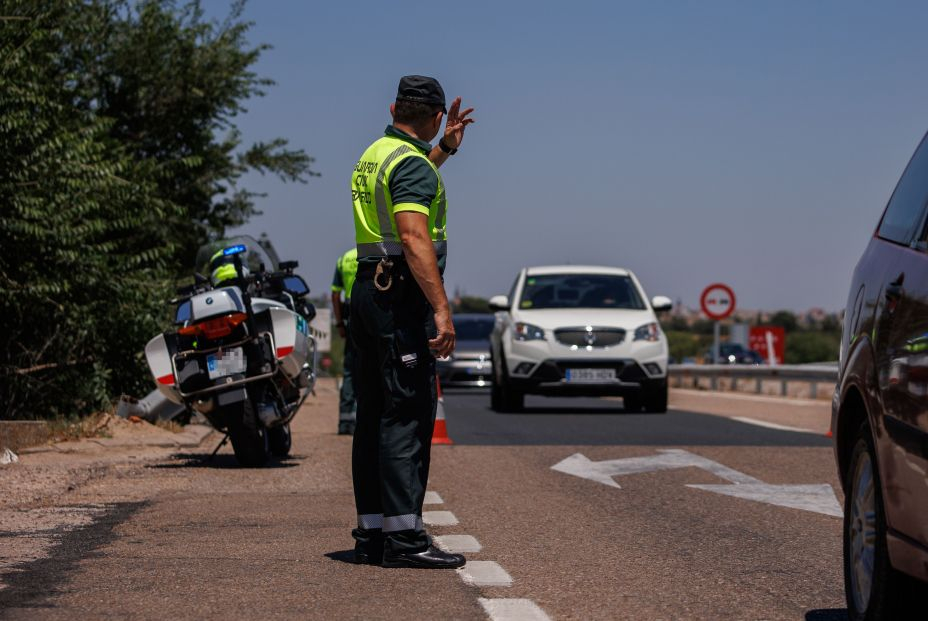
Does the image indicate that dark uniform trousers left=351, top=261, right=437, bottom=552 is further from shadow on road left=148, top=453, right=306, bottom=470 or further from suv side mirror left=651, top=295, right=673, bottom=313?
suv side mirror left=651, top=295, right=673, bottom=313

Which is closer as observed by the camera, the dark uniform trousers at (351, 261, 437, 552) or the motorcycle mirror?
the dark uniform trousers at (351, 261, 437, 552)

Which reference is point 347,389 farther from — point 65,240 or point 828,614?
point 828,614

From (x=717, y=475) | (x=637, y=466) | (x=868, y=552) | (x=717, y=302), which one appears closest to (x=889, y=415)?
(x=868, y=552)

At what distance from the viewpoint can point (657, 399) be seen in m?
21.2

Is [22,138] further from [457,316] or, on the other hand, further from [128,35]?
[457,316]

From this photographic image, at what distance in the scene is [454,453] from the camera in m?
13.8

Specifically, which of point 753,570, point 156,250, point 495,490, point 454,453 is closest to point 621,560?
point 753,570

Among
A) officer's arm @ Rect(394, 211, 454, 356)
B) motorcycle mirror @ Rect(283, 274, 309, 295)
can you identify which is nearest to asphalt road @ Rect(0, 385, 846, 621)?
officer's arm @ Rect(394, 211, 454, 356)

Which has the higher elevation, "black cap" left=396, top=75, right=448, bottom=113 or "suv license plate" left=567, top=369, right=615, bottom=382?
"black cap" left=396, top=75, right=448, bottom=113

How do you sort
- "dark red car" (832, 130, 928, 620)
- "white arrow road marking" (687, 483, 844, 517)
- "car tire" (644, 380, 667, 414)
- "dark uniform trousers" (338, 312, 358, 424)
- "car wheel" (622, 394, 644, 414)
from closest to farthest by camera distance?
"dark red car" (832, 130, 928, 620) < "white arrow road marking" (687, 483, 844, 517) < "dark uniform trousers" (338, 312, 358, 424) < "car tire" (644, 380, 667, 414) < "car wheel" (622, 394, 644, 414)

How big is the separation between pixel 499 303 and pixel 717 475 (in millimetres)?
9322

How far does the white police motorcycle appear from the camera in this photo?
38.6ft

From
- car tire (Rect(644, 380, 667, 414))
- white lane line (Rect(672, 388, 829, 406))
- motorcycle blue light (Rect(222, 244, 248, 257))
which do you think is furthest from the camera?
white lane line (Rect(672, 388, 829, 406))

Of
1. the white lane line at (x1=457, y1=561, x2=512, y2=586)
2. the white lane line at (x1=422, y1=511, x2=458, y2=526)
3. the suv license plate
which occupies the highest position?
the suv license plate
